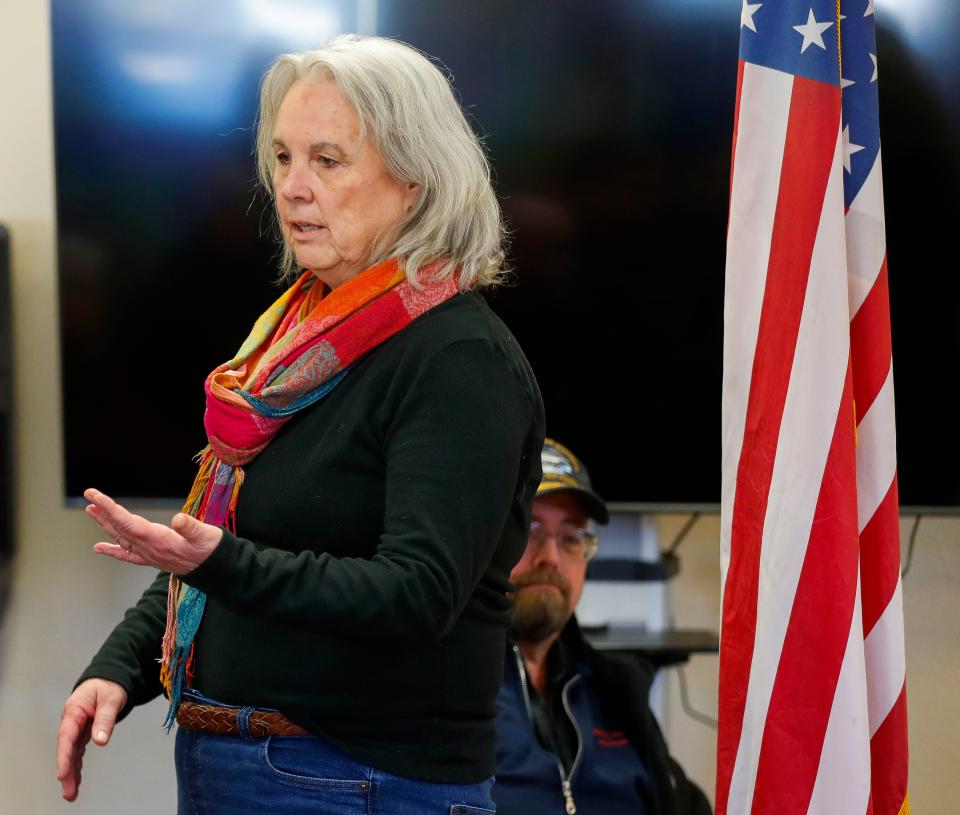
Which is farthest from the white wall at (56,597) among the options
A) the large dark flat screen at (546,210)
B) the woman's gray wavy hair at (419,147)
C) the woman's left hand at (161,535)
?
the woman's left hand at (161,535)

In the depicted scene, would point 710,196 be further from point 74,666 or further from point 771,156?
point 74,666

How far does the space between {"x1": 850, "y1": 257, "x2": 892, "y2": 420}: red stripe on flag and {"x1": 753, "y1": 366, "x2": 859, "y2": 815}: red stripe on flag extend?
0.08 meters

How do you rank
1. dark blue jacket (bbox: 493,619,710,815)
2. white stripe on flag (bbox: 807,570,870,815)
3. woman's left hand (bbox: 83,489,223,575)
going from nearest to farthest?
1. woman's left hand (bbox: 83,489,223,575)
2. white stripe on flag (bbox: 807,570,870,815)
3. dark blue jacket (bbox: 493,619,710,815)

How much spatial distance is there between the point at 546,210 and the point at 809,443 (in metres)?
1.21

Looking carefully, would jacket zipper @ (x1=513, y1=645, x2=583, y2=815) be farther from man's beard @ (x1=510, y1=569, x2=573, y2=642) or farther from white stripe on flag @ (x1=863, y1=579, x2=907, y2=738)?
white stripe on flag @ (x1=863, y1=579, x2=907, y2=738)

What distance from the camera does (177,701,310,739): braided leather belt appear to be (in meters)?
1.25

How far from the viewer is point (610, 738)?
2336mm

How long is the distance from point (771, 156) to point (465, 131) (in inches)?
16.2

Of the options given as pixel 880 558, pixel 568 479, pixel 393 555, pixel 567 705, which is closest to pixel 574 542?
pixel 568 479

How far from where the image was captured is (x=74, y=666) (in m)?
2.90

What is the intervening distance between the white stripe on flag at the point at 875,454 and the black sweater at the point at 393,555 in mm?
503

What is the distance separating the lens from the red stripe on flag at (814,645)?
151cm

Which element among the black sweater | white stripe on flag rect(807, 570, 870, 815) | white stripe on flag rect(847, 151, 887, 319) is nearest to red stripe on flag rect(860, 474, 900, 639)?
white stripe on flag rect(807, 570, 870, 815)

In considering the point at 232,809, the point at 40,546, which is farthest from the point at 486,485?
the point at 40,546
